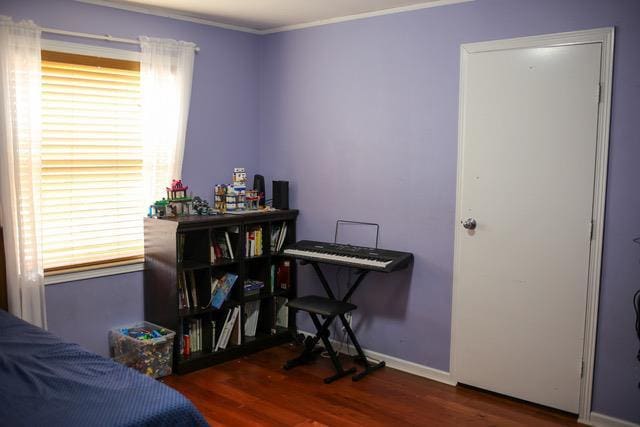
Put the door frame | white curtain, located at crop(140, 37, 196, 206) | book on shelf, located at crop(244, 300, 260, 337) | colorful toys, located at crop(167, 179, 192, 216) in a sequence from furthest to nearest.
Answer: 1. book on shelf, located at crop(244, 300, 260, 337)
2. colorful toys, located at crop(167, 179, 192, 216)
3. white curtain, located at crop(140, 37, 196, 206)
4. the door frame

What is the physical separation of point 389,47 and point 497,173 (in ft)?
3.79

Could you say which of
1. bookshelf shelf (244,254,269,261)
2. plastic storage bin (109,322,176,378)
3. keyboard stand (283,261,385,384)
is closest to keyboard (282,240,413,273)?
keyboard stand (283,261,385,384)

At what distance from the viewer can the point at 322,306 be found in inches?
149

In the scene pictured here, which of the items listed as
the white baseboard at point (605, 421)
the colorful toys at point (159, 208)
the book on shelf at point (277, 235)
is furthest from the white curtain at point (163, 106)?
the white baseboard at point (605, 421)

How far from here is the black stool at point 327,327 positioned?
3.73m

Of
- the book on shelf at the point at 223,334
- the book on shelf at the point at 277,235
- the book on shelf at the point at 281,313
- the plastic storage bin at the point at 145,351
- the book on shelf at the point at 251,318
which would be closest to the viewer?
the plastic storage bin at the point at 145,351

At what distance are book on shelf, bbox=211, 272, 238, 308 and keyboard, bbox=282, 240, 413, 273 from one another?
435 millimetres

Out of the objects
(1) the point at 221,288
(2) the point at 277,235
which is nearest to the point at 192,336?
(1) the point at 221,288

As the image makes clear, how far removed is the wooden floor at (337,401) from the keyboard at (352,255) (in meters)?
0.78

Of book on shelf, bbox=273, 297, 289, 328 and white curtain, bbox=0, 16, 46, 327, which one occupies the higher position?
white curtain, bbox=0, 16, 46, 327

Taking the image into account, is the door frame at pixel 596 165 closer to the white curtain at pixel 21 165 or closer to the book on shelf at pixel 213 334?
the book on shelf at pixel 213 334

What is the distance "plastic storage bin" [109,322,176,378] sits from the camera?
143 inches

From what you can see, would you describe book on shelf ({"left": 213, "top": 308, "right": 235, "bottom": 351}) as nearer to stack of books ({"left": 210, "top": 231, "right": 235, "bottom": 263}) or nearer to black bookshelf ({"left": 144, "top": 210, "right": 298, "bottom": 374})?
black bookshelf ({"left": 144, "top": 210, "right": 298, "bottom": 374})

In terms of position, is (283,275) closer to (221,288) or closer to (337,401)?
(221,288)
